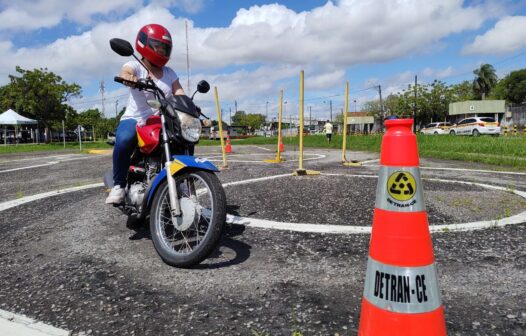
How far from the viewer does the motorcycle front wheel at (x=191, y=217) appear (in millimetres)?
2830

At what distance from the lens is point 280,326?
6.86 feet

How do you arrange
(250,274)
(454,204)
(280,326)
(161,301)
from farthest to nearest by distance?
(454,204)
(250,274)
(161,301)
(280,326)

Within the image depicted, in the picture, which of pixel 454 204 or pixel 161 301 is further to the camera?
pixel 454 204

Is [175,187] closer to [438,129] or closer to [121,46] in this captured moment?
[121,46]

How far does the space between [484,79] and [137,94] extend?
309 feet

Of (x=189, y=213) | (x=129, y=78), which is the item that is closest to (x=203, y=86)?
(x=129, y=78)

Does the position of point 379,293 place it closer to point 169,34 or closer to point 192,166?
point 192,166

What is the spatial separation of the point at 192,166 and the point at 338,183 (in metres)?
4.09

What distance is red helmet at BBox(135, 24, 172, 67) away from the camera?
3.72 metres

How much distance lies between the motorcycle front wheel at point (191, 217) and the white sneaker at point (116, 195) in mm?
617

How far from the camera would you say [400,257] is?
187cm

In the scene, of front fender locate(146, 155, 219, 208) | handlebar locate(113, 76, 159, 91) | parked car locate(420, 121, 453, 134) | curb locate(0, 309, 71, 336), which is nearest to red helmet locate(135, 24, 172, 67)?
handlebar locate(113, 76, 159, 91)

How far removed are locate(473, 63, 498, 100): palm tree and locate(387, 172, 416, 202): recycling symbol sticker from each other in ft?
302

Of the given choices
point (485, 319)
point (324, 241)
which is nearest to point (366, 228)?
point (324, 241)
